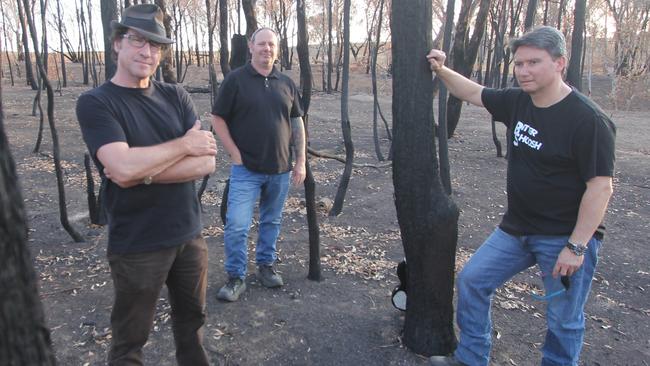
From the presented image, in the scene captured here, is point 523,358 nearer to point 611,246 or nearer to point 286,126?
point 286,126

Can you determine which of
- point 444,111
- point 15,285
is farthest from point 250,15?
point 15,285

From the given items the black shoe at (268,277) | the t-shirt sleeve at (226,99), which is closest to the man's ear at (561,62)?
the t-shirt sleeve at (226,99)

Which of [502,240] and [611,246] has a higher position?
[502,240]

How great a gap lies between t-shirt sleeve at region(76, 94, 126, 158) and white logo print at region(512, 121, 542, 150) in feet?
6.55

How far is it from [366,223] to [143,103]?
3.90 metres

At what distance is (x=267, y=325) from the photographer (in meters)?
3.38

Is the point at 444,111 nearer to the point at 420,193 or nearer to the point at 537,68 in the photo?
the point at 420,193

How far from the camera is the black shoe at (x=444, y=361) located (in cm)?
277

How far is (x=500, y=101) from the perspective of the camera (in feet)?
9.29

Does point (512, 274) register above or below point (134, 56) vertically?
below

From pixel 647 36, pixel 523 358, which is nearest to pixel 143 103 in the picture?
pixel 523 358

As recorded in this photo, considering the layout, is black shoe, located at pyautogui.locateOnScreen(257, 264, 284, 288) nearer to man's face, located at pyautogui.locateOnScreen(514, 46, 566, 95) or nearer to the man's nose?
the man's nose

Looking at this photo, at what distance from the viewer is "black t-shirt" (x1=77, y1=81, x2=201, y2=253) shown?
6.77 ft

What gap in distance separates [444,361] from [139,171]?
78.2 inches
